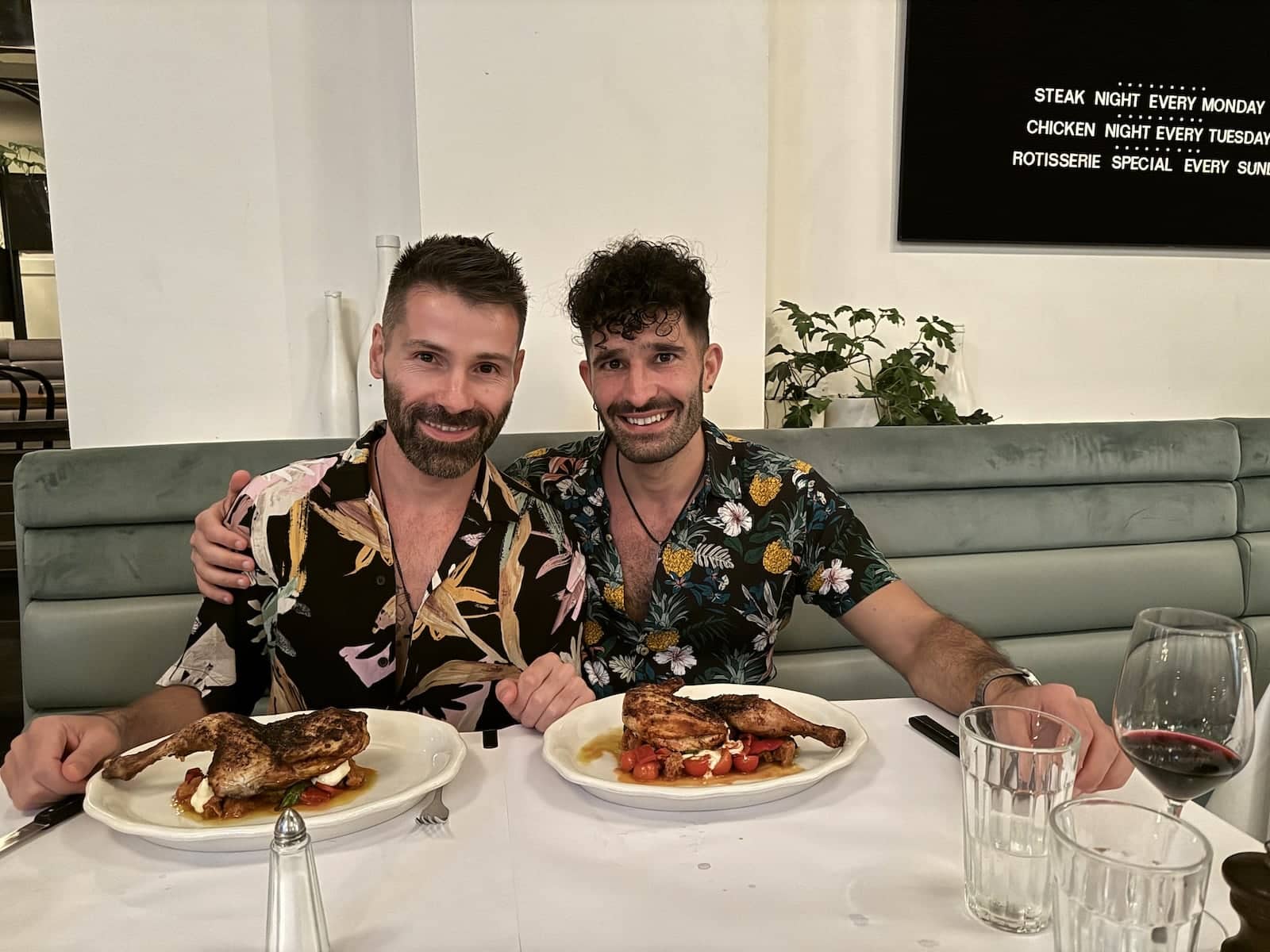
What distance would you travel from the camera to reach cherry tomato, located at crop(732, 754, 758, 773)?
3.18 ft

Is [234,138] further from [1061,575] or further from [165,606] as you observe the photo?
[1061,575]

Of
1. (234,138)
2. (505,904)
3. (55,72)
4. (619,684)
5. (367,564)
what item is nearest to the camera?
(505,904)

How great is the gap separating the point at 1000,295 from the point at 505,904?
2525mm

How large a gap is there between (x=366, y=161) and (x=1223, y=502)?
2.43 meters

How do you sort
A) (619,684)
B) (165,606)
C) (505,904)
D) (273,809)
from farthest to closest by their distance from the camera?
(165,606) < (619,684) < (273,809) < (505,904)

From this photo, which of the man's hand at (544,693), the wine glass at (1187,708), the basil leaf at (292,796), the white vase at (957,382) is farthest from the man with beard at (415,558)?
the white vase at (957,382)

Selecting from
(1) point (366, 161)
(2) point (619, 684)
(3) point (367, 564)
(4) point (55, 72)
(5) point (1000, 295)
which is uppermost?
(4) point (55, 72)

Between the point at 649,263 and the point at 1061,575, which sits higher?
the point at 649,263

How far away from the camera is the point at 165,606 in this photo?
5.84ft

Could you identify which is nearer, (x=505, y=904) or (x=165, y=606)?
(x=505, y=904)

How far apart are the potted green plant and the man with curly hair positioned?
29.9 inches

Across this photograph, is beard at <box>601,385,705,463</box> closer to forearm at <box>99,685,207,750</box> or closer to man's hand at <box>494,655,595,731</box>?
man's hand at <box>494,655,595,731</box>

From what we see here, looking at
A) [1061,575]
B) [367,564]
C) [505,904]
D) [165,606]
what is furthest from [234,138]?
[1061,575]

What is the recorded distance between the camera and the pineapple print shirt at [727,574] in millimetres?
1603
